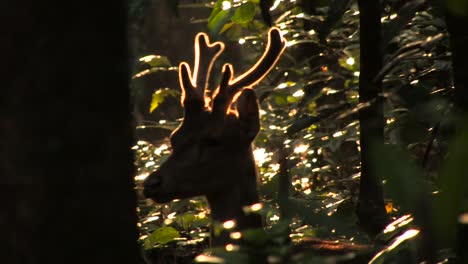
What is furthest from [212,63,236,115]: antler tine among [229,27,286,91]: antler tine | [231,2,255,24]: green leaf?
[231,2,255,24]: green leaf

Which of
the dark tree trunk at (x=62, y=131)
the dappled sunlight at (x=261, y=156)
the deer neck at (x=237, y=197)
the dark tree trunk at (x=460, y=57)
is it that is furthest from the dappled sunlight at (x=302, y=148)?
the dark tree trunk at (x=62, y=131)

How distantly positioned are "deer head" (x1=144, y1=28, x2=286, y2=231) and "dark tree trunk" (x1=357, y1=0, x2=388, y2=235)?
129 centimetres

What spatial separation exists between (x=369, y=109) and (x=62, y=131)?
9.05 feet

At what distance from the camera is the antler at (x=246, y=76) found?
6141 mm

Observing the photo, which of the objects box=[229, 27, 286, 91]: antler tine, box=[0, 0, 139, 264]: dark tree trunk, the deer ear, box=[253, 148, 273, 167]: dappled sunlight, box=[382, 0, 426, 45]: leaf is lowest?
box=[0, 0, 139, 264]: dark tree trunk

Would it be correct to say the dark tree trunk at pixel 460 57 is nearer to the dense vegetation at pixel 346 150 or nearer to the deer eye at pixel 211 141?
the dense vegetation at pixel 346 150

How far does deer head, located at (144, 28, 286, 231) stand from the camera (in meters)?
5.98

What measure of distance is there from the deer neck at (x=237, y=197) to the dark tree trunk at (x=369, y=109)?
4.50 feet

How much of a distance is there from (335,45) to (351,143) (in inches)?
32.1

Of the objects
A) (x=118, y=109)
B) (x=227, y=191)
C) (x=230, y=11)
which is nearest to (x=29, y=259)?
(x=118, y=109)

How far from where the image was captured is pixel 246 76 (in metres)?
6.45

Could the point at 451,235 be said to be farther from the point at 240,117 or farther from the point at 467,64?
the point at 240,117

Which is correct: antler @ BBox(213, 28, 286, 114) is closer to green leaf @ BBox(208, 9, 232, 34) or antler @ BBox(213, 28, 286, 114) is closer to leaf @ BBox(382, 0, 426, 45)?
green leaf @ BBox(208, 9, 232, 34)

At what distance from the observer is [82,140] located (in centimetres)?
198
